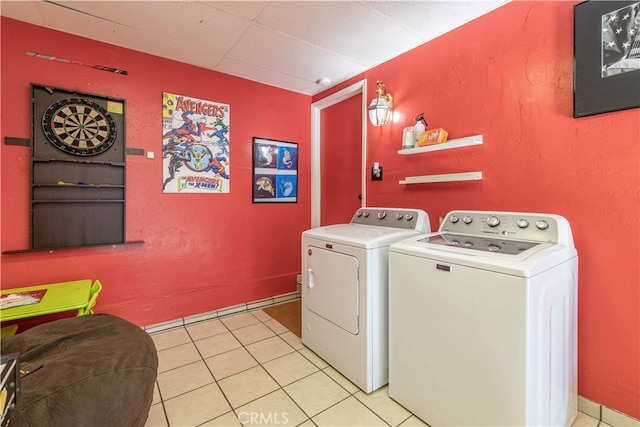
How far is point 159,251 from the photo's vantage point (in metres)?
2.66

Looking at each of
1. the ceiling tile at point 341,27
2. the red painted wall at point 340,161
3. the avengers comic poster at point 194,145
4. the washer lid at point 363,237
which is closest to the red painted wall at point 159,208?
the avengers comic poster at point 194,145

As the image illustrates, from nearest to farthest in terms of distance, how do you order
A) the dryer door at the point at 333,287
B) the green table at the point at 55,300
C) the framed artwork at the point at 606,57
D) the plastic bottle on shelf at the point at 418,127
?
the framed artwork at the point at 606,57 → the green table at the point at 55,300 → the dryer door at the point at 333,287 → the plastic bottle on shelf at the point at 418,127

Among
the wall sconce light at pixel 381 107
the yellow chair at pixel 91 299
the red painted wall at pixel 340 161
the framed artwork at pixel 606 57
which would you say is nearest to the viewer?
the framed artwork at pixel 606 57

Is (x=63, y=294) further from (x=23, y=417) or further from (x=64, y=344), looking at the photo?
(x=23, y=417)

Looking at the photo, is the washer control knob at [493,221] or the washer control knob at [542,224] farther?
the washer control knob at [493,221]

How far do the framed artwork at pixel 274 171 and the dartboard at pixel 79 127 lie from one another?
1300 millimetres

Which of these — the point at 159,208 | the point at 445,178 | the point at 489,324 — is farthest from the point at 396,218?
the point at 159,208

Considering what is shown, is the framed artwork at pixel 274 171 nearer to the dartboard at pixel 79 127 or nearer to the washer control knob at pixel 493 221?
the dartboard at pixel 79 127

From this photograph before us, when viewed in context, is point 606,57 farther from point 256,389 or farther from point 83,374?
point 83,374

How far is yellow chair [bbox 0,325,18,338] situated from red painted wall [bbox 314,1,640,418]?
9.74 feet

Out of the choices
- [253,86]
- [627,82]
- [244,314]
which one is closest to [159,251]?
[244,314]

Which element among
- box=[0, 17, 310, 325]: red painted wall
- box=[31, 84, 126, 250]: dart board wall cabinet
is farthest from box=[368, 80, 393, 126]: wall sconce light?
box=[31, 84, 126, 250]: dart board wall cabinet

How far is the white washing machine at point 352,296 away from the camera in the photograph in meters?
1.77

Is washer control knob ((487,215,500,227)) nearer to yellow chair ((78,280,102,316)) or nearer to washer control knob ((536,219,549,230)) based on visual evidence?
washer control knob ((536,219,549,230))
